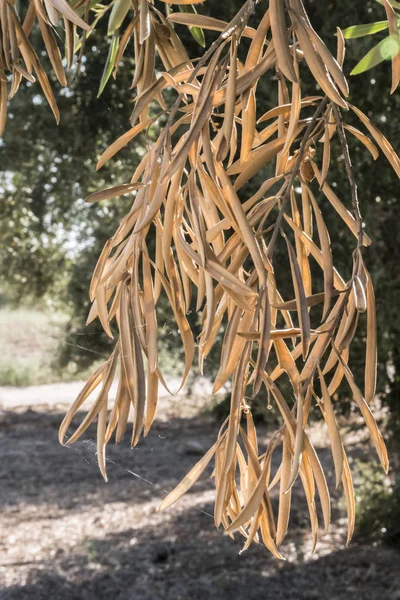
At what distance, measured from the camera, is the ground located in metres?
2.88

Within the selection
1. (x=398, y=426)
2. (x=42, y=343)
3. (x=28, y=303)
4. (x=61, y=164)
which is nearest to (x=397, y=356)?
(x=398, y=426)

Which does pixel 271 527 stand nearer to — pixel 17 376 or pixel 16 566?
pixel 16 566

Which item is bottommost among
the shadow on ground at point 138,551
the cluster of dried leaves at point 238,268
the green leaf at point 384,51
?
the shadow on ground at point 138,551

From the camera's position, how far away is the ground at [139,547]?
2.88 metres

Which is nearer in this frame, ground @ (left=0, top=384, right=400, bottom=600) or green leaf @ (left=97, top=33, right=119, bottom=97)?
green leaf @ (left=97, top=33, right=119, bottom=97)

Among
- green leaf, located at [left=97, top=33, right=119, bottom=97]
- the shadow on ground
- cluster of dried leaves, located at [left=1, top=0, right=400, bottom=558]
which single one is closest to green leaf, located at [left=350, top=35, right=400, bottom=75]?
cluster of dried leaves, located at [left=1, top=0, right=400, bottom=558]

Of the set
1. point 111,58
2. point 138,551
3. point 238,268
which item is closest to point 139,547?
point 138,551

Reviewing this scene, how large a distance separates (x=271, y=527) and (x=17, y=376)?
612 centimetres

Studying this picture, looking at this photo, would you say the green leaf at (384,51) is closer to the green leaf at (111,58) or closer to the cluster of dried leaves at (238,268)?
the cluster of dried leaves at (238,268)

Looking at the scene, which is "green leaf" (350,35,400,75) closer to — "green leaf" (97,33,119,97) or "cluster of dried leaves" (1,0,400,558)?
"cluster of dried leaves" (1,0,400,558)

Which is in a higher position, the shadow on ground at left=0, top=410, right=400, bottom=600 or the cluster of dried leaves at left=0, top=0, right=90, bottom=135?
the cluster of dried leaves at left=0, top=0, right=90, bottom=135

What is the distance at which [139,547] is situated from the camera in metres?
3.28

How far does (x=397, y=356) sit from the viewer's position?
9.46ft

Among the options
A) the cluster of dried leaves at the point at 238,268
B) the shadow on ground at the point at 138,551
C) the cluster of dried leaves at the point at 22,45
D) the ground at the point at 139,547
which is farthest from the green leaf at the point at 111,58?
the shadow on ground at the point at 138,551
